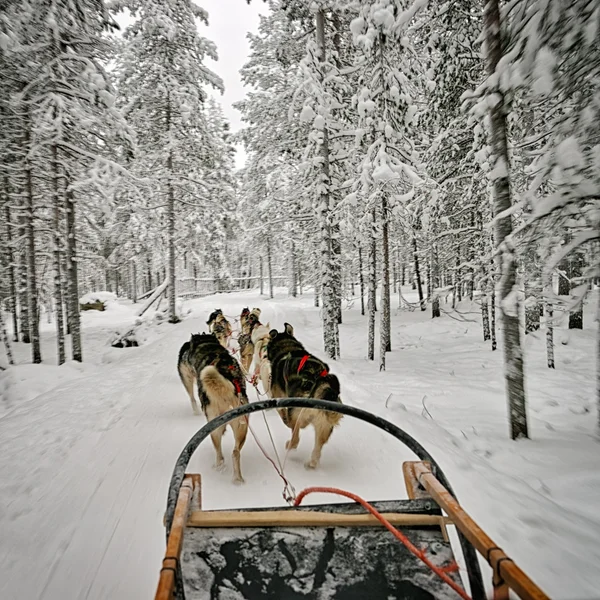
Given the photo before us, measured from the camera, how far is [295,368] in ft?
14.2

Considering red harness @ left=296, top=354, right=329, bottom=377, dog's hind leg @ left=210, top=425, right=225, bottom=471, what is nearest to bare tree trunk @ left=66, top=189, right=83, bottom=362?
dog's hind leg @ left=210, top=425, right=225, bottom=471

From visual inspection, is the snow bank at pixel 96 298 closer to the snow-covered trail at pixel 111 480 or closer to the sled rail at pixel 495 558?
the snow-covered trail at pixel 111 480

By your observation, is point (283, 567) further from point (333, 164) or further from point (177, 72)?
point (177, 72)

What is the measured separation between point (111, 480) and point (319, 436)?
2403 millimetres

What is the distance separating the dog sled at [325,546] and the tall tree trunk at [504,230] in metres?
3.55

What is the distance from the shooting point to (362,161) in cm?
918

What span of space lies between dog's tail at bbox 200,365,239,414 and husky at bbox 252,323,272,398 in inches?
74.6

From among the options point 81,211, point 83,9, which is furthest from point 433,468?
point 81,211

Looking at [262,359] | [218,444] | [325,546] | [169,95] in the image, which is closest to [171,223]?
[169,95]

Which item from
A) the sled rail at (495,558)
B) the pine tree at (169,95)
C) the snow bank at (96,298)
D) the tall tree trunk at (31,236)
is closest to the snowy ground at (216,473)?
the sled rail at (495,558)

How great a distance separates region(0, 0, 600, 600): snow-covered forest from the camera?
3.78 meters

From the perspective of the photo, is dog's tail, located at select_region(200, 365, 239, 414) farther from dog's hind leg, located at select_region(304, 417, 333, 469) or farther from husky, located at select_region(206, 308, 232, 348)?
husky, located at select_region(206, 308, 232, 348)

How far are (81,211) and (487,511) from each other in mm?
18130

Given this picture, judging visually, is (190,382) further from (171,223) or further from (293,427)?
(171,223)
